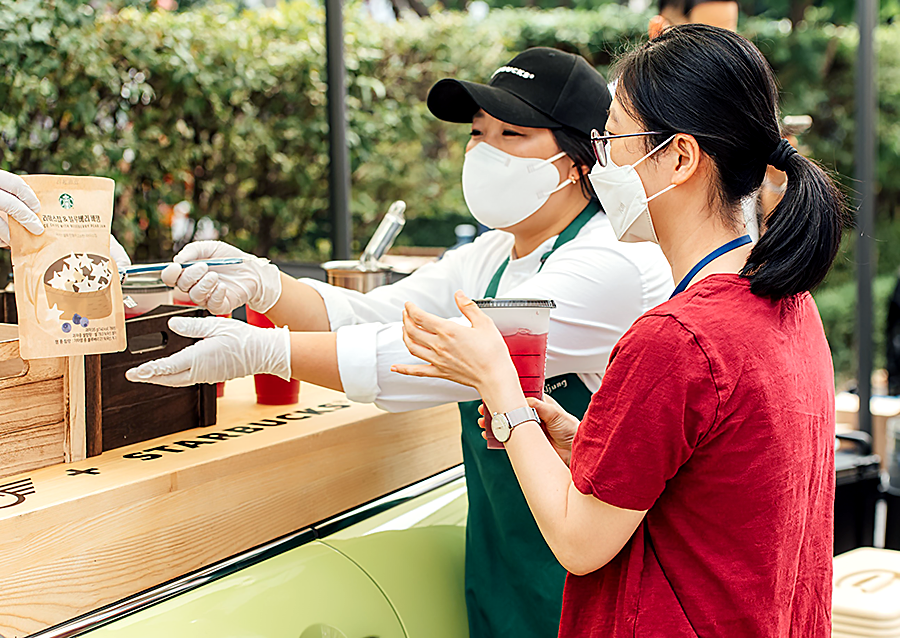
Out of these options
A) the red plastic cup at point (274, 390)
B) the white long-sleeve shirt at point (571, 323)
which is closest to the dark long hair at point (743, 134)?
the white long-sleeve shirt at point (571, 323)

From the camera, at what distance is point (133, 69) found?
172 inches

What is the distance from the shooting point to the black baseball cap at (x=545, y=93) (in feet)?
5.23

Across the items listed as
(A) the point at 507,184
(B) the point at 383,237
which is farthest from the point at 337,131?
(A) the point at 507,184

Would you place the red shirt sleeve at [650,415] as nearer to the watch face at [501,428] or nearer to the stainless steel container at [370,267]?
the watch face at [501,428]

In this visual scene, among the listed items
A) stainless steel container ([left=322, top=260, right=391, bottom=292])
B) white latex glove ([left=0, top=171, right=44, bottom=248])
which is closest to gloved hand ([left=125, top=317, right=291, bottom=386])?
white latex glove ([left=0, top=171, right=44, bottom=248])

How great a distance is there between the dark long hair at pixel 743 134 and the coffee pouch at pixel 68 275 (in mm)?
804

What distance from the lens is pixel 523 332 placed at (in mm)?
1223

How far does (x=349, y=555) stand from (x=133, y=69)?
3.71 m

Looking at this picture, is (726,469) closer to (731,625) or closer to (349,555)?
(731,625)

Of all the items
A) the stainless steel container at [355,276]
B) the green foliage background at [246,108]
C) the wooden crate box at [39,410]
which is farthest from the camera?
the green foliage background at [246,108]

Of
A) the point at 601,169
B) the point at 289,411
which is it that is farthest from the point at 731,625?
the point at 289,411

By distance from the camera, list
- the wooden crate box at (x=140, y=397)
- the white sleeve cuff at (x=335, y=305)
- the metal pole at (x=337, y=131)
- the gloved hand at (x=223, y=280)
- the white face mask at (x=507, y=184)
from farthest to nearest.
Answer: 1. the metal pole at (x=337, y=131)
2. the white sleeve cuff at (x=335, y=305)
3. the white face mask at (x=507, y=184)
4. the gloved hand at (x=223, y=280)
5. the wooden crate box at (x=140, y=397)

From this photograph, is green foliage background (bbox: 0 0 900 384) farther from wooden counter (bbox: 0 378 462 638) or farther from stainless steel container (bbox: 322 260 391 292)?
wooden counter (bbox: 0 378 462 638)

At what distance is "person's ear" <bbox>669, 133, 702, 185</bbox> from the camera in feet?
3.51
